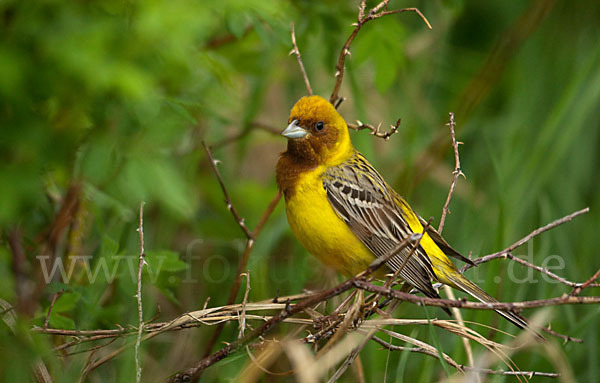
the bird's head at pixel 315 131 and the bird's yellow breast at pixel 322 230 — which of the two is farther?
the bird's head at pixel 315 131

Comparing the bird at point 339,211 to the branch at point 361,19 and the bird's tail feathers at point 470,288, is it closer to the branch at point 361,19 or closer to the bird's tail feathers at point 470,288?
the bird's tail feathers at point 470,288

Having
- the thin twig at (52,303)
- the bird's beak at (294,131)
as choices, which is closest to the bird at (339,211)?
the bird's beak at (294,131)

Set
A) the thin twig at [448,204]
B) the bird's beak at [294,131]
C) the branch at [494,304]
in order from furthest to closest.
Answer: the bird's beak at [294,131] < the thin twig at [448,204] < the branch at [494,304]

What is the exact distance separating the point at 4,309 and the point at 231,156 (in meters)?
3.28

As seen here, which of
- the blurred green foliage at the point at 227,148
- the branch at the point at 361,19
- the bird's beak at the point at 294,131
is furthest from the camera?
the bird's beak at the point at 294,131

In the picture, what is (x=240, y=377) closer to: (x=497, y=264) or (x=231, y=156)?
(x=497, y=264)

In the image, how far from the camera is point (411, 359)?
4289 millimetres

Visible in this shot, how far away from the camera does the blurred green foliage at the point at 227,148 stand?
221 centimetres

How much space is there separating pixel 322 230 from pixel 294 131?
54cm

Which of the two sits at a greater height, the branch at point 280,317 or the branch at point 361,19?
the branch at point 361,19

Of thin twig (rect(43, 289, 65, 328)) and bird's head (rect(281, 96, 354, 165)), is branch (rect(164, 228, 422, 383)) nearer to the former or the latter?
thin twig (rect(43, 289, 65, 328))

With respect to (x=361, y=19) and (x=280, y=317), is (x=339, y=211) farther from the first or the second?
(x=280, y=317)

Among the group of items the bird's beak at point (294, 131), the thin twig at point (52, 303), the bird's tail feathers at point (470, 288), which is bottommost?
the bird's tail feathers at point (470, 288)

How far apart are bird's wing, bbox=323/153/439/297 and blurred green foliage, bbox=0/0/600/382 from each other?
1.33 ft
